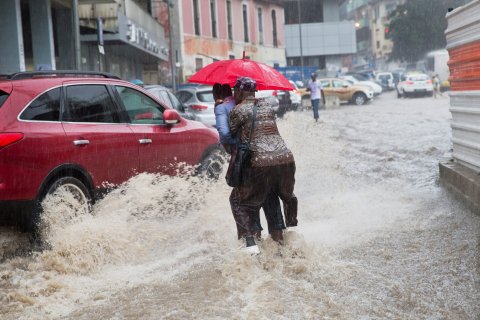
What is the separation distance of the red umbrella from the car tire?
151 centimetres

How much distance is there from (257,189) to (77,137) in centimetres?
192

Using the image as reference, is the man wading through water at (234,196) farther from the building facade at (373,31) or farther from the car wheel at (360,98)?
the building facade at (373,31)

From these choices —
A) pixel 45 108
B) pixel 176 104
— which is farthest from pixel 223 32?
pixel 45 108

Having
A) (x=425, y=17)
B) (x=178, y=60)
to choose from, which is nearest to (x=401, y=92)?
(x=178, y=60)

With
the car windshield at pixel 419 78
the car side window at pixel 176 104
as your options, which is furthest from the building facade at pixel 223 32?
the car side window at pixel 176 104

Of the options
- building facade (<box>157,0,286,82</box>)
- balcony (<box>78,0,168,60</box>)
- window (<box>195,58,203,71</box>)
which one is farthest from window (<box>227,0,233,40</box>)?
balcony (<box>78,0,168,60</box>)

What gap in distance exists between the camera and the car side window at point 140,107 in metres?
7.50

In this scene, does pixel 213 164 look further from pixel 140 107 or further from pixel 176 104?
pixel 176 104

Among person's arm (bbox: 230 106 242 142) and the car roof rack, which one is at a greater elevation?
the car roof rack

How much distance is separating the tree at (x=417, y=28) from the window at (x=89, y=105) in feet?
199

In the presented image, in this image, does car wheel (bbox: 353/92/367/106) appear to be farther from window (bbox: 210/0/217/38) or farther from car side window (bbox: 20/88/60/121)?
car side window (bbox: 20/88/60/121)

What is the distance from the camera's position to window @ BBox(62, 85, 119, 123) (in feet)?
21.6

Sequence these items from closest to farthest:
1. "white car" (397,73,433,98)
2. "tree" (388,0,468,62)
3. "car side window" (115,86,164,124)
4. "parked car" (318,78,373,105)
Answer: "car side window" (115,86,164,124)
"parked car" (318,78,373,105)
"white car" (397,73,433,98)
"tree" (388,0,468,62)

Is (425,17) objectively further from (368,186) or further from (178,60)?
(368,186)
